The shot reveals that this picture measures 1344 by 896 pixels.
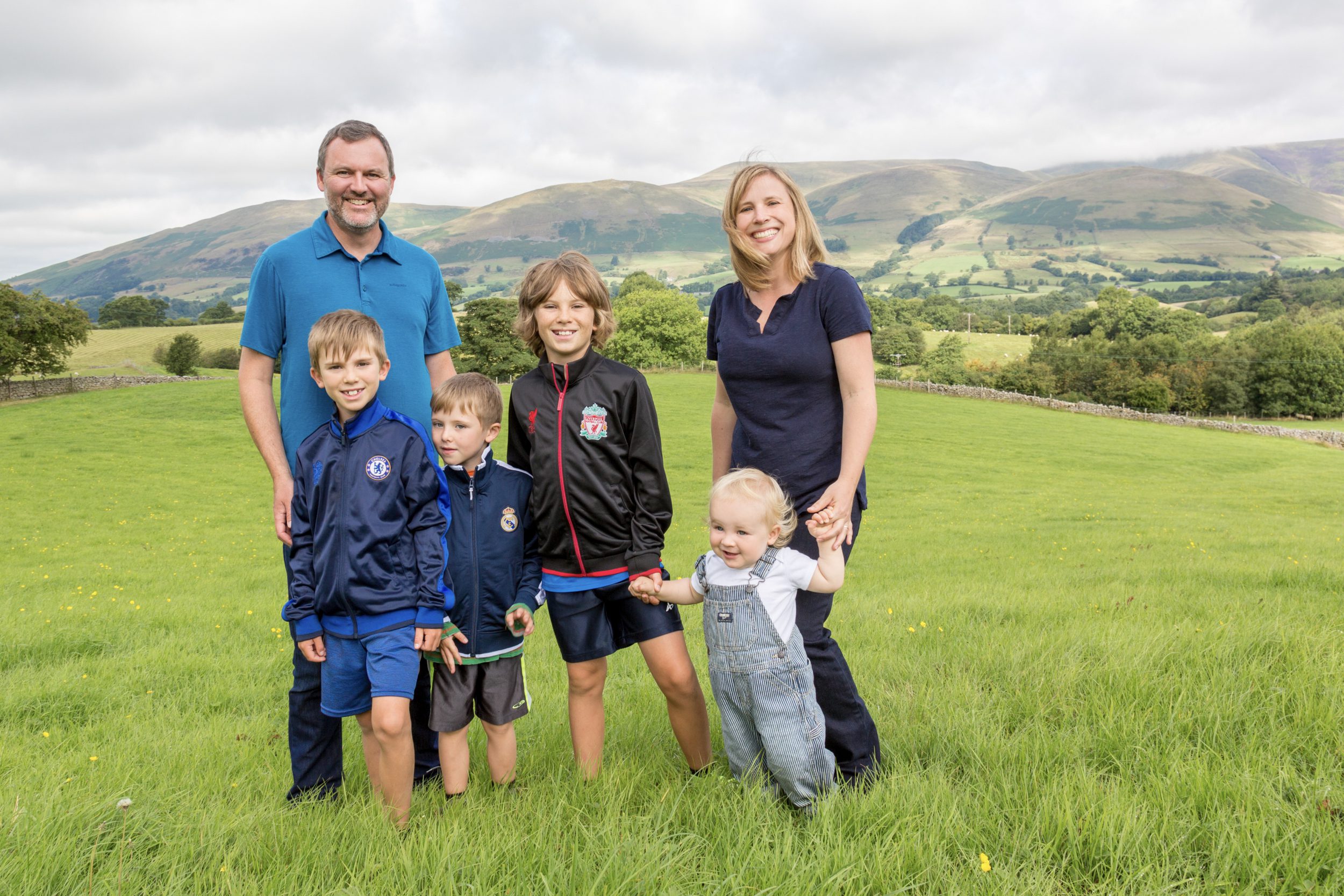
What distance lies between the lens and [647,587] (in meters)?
3.11

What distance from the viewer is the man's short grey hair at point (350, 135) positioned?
3.27 metres

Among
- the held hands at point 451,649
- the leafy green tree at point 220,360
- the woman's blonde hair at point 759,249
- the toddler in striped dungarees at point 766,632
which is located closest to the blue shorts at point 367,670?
the held hands at point 451,649

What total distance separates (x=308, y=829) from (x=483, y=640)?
918 mm

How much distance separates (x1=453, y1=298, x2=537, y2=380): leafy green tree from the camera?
207 feet

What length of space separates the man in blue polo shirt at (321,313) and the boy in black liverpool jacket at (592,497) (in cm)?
58

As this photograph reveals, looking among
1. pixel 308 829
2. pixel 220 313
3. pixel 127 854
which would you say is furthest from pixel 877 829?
pixel 220 313

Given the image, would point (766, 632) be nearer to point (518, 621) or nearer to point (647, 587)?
point (647, 587)

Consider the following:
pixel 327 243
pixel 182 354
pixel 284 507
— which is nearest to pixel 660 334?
pixel 182 354

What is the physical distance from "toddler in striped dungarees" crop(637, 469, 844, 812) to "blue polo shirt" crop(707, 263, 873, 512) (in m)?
0.25

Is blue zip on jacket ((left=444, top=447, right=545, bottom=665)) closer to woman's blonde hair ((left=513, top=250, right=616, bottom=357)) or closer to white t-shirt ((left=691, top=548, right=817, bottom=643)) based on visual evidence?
woman's blonde hair ((left=513, top=250, right=616, bottom=357))

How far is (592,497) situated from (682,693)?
3.08 feet

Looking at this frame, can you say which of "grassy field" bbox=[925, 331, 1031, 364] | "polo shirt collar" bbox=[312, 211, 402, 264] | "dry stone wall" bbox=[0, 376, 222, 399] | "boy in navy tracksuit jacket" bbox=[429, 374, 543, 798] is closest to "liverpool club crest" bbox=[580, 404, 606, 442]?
"boy in navy tracksuit jacket" bbox=[429, 374, 543, 798]

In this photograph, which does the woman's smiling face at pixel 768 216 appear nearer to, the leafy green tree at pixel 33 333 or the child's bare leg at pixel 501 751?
the child's bare leg at pixel 501 751

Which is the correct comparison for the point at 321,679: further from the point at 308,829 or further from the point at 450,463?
the point at 450,463
